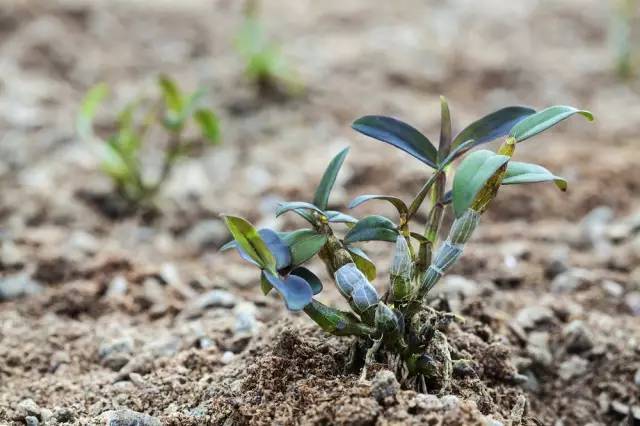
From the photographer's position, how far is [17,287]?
203 centimetres

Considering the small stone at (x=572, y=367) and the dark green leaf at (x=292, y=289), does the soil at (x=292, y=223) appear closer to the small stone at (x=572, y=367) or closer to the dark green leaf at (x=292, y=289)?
the small stone at (x=572, y=367)

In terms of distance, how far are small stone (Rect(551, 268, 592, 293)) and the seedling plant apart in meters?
0.72

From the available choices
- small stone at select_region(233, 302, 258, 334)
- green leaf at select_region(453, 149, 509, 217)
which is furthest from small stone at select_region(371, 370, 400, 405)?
small stone at select_region(233, 302, 258, 334)

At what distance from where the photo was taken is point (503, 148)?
1300 millimetres

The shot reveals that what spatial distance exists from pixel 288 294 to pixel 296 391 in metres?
0.20

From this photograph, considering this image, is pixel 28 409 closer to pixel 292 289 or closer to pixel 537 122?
pixel 292 289

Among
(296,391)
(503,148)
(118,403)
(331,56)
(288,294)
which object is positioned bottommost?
(118,403)

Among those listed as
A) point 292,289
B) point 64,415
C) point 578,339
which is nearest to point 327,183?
point 292,289

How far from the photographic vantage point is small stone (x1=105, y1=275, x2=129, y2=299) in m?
1.99

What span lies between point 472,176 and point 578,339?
0.74m

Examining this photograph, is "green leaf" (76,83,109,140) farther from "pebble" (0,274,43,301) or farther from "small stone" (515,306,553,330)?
"small stone" (515,306,553,330)

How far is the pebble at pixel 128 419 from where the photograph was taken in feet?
4.43

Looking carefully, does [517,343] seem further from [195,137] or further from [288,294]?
[195,137]

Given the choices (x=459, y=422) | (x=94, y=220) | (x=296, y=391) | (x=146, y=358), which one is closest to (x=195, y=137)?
(x=94, y=220)
